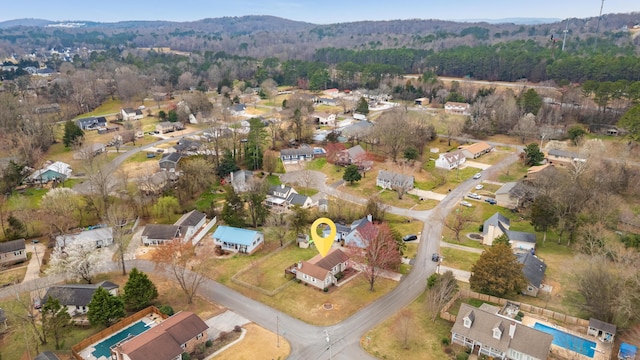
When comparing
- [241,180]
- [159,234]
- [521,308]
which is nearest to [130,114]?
[241,180]

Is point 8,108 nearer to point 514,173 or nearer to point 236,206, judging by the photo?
point 236,206

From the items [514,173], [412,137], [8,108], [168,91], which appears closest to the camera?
[514,173]

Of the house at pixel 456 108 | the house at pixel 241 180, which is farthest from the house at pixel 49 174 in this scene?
the house at pixel 456 108

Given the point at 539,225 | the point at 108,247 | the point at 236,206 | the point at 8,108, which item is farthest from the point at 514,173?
the point at 8,108

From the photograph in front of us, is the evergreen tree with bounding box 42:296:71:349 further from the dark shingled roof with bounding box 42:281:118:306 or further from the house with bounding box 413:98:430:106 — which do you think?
the house with bounding box 413:98:430:106

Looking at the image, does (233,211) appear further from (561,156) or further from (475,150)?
(561,156)

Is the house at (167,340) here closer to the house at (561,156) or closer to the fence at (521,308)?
the fence at (521,308)
